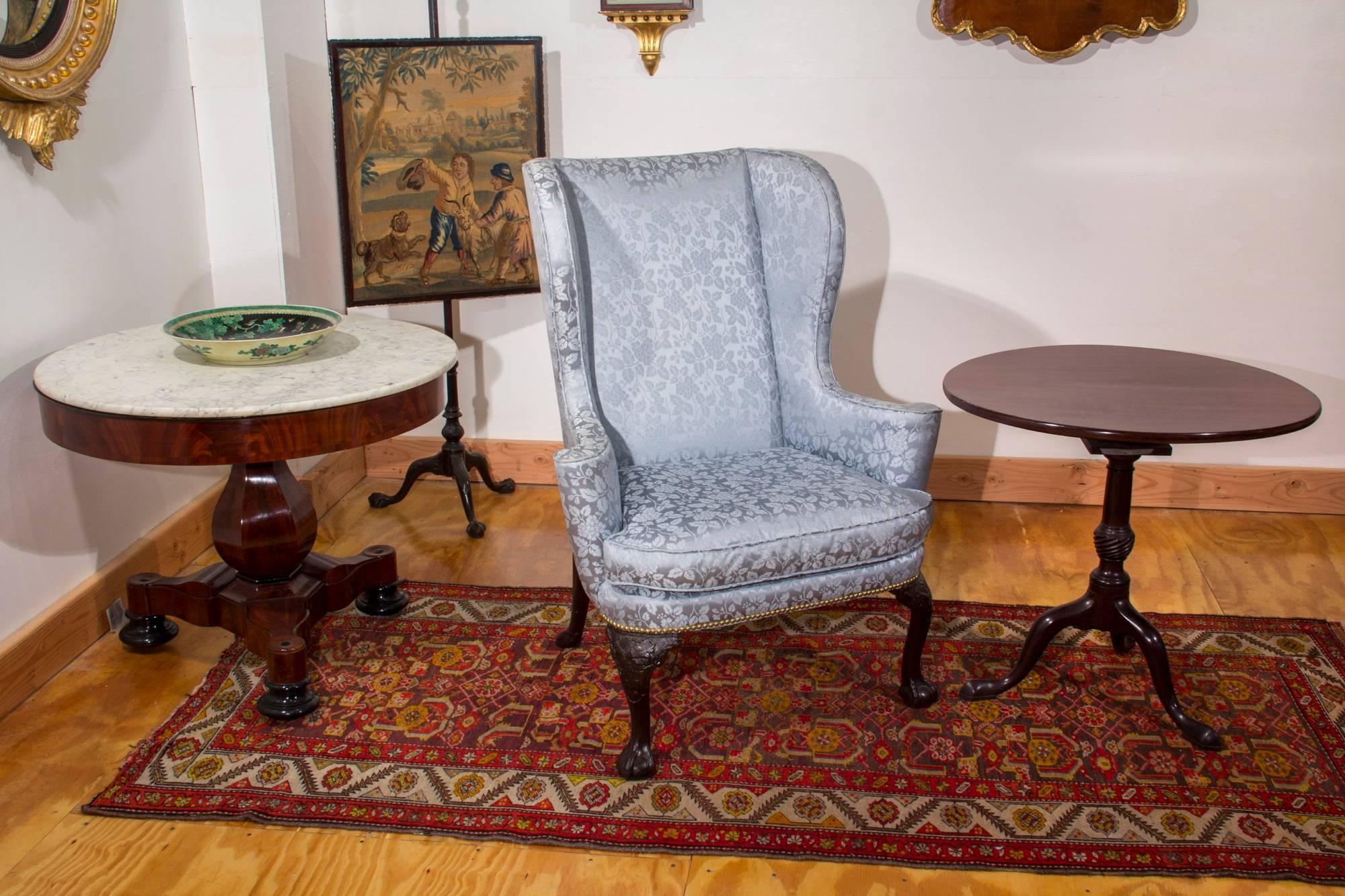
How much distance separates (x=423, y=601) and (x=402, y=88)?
1448 millimetres

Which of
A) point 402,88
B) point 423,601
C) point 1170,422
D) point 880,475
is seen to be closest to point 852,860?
point 880,475

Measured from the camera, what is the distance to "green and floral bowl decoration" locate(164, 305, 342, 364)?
8.21 feet

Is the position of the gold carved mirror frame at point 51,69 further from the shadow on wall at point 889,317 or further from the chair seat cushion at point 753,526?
the shadow on wall at point 889,317

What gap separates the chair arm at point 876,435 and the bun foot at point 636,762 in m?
0.79

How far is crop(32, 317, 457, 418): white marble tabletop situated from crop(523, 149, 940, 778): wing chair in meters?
0.38

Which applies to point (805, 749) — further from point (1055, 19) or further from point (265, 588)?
point (1055, 19)

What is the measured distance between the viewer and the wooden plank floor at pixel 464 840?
2.17 metres

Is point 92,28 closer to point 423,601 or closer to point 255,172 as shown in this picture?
point 255,172

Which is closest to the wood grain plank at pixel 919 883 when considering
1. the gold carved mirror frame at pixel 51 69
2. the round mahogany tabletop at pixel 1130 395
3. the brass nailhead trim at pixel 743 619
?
the brass nailhead trim at pixel 743 619

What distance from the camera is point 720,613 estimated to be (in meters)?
2.40

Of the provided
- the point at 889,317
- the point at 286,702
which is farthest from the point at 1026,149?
the point at 286,702

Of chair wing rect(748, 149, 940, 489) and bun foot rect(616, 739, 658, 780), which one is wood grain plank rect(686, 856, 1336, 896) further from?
chair wing rect(748, 149, 940, 489)

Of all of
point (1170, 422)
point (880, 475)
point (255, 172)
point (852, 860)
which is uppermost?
point (255, 172)

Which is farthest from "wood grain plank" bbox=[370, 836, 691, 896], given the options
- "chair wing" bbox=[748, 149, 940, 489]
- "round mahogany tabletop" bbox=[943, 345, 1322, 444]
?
"round mahogany tabletop" bbox=[943, 345, 1322, 444]
